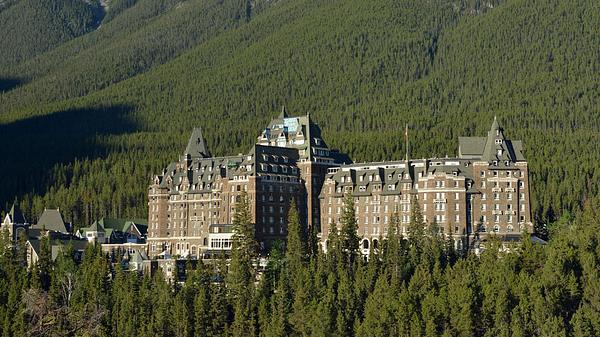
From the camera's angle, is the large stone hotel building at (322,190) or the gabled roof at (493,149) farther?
the gabled roof at (493,149)

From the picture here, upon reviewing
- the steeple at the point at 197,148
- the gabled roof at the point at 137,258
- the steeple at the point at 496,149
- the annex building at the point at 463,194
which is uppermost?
the steeple at the point at 197,148

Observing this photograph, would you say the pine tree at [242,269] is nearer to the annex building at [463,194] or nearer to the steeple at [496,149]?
the annex building at [463,194]

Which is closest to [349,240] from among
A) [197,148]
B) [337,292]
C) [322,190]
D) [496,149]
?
[337,292]

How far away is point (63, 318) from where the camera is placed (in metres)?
137

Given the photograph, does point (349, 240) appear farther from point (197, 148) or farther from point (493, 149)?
point (197, 148)

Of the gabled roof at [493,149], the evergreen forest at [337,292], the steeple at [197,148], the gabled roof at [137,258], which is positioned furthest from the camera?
the steeple at [197,148]

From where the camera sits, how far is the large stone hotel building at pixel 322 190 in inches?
6334

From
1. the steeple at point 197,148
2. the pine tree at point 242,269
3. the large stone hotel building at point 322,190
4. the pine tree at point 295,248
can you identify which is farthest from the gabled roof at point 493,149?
the steeple at point 197,148

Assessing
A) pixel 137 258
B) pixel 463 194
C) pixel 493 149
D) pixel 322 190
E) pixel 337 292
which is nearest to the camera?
pixel 337 292

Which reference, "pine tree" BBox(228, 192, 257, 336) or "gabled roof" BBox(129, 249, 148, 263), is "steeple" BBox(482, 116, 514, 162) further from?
"gabled roof" BBox(129, 249, 148, 263)

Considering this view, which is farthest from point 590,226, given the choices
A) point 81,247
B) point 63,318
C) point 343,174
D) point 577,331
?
point 81,247

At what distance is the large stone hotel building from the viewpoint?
161m

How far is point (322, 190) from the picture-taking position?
17675 centimetres

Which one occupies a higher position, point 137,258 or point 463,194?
point 463,194
